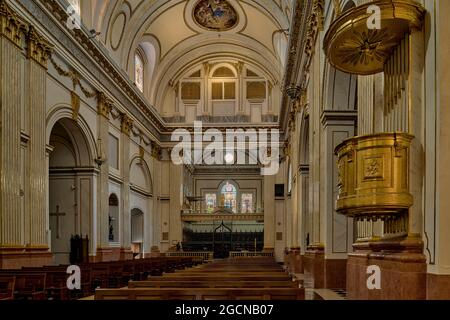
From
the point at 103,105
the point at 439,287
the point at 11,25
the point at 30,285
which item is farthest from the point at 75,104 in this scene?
the point at 439,287

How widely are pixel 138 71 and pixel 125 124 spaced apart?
501 centimetres

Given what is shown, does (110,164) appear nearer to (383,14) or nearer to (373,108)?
(373,108)

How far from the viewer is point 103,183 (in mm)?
19219

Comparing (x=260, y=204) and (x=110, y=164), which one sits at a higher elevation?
(x=110, y=164)

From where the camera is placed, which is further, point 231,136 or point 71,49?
point 231,136

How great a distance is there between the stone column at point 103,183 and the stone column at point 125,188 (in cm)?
246

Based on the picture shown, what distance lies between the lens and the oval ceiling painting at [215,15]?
25969 millimetres

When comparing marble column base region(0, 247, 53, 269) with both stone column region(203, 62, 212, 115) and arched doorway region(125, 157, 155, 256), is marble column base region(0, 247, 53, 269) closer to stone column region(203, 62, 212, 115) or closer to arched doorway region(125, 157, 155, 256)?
arched doorway region(125, 157, 155, 256)

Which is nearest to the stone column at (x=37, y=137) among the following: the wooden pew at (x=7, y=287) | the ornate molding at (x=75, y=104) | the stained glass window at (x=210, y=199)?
the ornate molding at (x=75, y=104)

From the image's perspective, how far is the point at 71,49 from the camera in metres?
16.5

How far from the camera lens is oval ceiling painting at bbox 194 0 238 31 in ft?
85.2

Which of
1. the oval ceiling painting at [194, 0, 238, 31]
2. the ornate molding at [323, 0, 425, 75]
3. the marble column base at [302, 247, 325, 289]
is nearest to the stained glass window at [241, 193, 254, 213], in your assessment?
the oval ceiling painting at [194, 0, 238, 31]

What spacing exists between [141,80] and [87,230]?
11332mm

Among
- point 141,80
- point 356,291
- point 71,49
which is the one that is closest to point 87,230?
point 71,49
